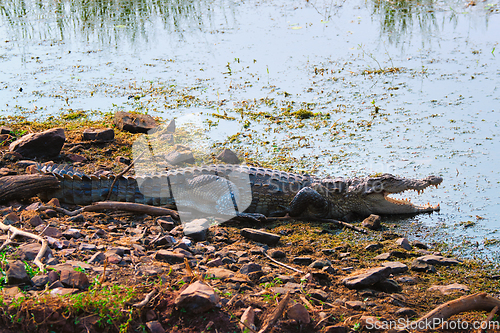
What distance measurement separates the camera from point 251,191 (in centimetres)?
437

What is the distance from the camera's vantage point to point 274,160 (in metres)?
5.19

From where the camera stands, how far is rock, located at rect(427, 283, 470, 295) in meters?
2.61

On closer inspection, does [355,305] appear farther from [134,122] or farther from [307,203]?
[134,122]

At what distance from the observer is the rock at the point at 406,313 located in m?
2.26

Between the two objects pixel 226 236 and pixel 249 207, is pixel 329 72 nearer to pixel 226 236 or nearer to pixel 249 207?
pixel 249 207

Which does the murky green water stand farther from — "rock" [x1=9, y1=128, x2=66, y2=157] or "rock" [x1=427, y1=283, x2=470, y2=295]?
"rock" [x1=9, y1=128, x2=66, y2=157]

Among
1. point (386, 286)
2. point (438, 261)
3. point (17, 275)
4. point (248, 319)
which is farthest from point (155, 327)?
point (438, 261)

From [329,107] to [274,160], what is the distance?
5.36ft

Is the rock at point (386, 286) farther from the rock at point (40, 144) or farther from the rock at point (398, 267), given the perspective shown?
the rock at point (40, 144)

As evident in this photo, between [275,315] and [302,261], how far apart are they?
1.00 metres

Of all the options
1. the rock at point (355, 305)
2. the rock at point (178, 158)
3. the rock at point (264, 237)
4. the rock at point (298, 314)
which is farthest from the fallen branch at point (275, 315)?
the rock at point (178, 158)

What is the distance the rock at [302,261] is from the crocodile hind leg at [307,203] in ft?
3.94

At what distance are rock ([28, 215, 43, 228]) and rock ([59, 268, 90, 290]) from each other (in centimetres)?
108

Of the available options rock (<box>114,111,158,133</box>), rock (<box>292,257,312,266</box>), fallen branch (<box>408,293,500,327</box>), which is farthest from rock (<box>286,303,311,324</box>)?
rock (<box>114,111,158,133</box>)
